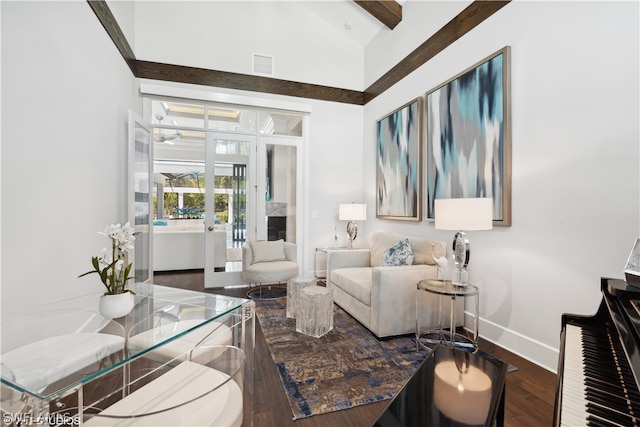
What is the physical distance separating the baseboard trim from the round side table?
0.19 metres

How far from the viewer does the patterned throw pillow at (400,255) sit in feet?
9.93

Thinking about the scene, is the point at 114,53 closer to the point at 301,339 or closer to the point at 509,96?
the point at 301,339

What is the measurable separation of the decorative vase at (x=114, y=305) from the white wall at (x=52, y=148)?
771mm

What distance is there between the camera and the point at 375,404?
5.73 ft

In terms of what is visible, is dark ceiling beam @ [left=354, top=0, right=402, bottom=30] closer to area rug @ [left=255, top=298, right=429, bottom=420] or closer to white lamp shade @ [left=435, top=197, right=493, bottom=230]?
white lamp shade @ [left=435, top=197, right=493, bottom=230]

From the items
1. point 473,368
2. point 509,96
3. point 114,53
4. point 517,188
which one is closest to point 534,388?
point 473,368

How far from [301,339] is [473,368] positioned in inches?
62.0

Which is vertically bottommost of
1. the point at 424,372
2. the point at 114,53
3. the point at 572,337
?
the point at 424,372

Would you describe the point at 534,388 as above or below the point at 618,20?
below

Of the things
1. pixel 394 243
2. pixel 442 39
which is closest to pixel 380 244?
pixel 394 243

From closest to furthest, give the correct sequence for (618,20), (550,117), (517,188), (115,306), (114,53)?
1. (115,306)
2. (618,20)
3. (550,117)
4. (517,188)
5. (114,53)

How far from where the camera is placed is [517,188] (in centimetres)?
244

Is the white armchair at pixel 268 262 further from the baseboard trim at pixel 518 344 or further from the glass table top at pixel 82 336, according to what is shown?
the baseboard trim at pixel 518 344

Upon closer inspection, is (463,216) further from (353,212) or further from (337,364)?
(353,212)
